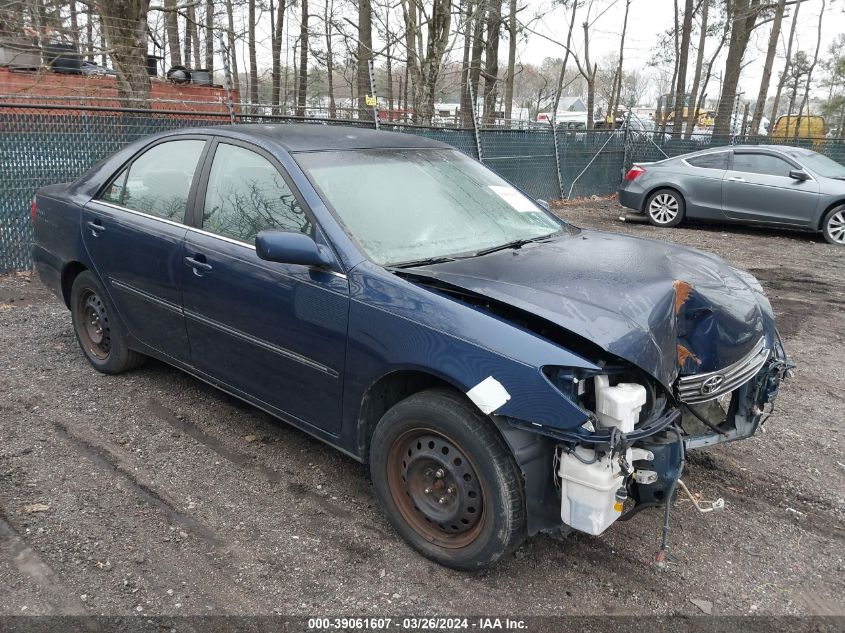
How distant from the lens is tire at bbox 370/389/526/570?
8.30 feet

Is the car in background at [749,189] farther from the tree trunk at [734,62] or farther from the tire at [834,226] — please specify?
the tree trunk at [734,62]

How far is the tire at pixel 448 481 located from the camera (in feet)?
8.30

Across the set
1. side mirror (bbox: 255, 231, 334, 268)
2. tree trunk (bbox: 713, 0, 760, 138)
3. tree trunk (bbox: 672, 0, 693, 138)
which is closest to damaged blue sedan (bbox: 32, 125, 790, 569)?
side mirror (bbox: 255, 231, 334, 268)

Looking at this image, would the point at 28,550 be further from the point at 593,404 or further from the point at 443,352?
the point at 593,404

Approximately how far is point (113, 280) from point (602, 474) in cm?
327

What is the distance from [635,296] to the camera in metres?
2.74

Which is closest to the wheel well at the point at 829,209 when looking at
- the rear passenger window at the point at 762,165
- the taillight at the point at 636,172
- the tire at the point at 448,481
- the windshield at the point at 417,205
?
the rear passenger window at the point at 762,165

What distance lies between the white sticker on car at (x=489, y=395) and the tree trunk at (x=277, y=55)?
9.47 m

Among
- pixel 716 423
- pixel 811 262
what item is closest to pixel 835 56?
pixel 811 262

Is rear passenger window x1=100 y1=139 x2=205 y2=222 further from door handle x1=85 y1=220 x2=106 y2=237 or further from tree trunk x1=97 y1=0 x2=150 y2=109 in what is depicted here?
tree trunk x1=97 y1=0 x2=150 y2=109

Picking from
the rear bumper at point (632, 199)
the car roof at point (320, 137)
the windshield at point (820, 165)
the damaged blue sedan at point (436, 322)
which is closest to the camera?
the damaged blue sedan at point (436, 322)

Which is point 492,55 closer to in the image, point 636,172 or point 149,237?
point 636,172

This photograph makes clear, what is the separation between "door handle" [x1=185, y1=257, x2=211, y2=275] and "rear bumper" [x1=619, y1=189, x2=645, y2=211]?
10.5 meters

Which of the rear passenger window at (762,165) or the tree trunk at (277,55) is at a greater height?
the tree trunk at (277,55)
